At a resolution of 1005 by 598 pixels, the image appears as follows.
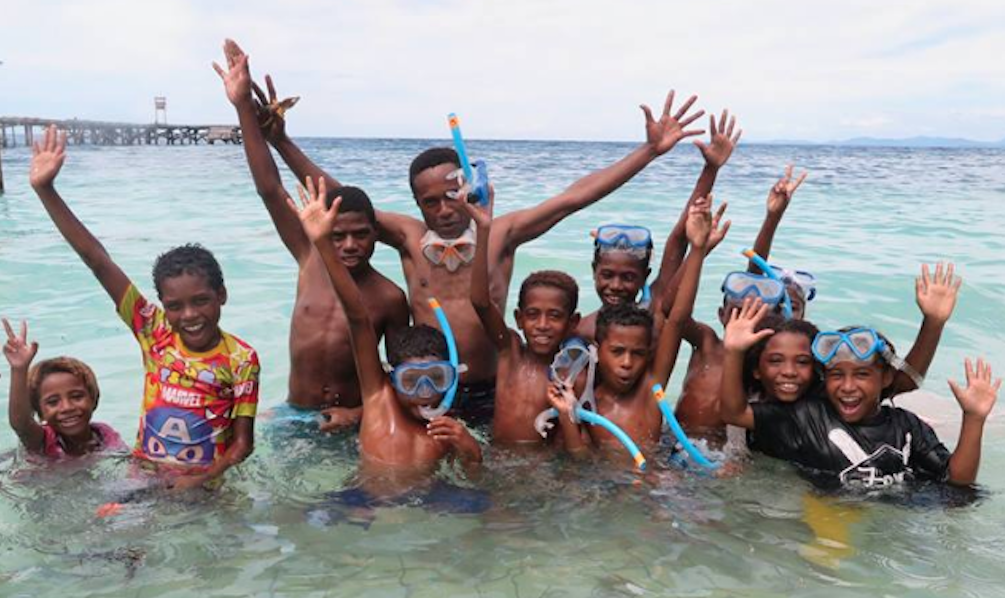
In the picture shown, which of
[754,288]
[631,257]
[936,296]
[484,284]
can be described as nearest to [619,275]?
[631,257]

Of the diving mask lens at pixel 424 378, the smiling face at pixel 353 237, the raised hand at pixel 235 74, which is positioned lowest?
the diving mask lens at pixel 424 378

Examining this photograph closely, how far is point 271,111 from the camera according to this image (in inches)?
169

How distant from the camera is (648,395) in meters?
4.02

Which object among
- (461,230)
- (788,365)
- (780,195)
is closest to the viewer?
(788,365)

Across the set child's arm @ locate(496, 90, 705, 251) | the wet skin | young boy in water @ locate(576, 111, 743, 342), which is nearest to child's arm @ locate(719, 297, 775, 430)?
young boy in water @ locate(576, 111, 743, 342)

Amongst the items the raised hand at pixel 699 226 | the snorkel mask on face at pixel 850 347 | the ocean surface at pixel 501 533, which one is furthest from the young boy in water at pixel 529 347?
the snorkel mask on face at pixel 850 347

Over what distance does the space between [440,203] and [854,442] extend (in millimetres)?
2208

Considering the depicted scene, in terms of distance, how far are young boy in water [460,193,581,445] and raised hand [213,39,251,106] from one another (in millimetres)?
1439

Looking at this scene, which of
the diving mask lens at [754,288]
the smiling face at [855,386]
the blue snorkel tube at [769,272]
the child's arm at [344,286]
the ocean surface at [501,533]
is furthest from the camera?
the blue snorkel tube at [769,272]

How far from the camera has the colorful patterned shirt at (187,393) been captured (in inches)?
150

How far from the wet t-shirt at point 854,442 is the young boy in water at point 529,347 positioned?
3.00 ft

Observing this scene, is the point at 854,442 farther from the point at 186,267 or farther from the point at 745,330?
the point at 186,267

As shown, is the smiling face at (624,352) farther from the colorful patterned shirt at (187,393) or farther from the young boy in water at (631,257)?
the colorful patterned shirt at (187,393)

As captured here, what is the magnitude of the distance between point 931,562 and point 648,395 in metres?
1.31
